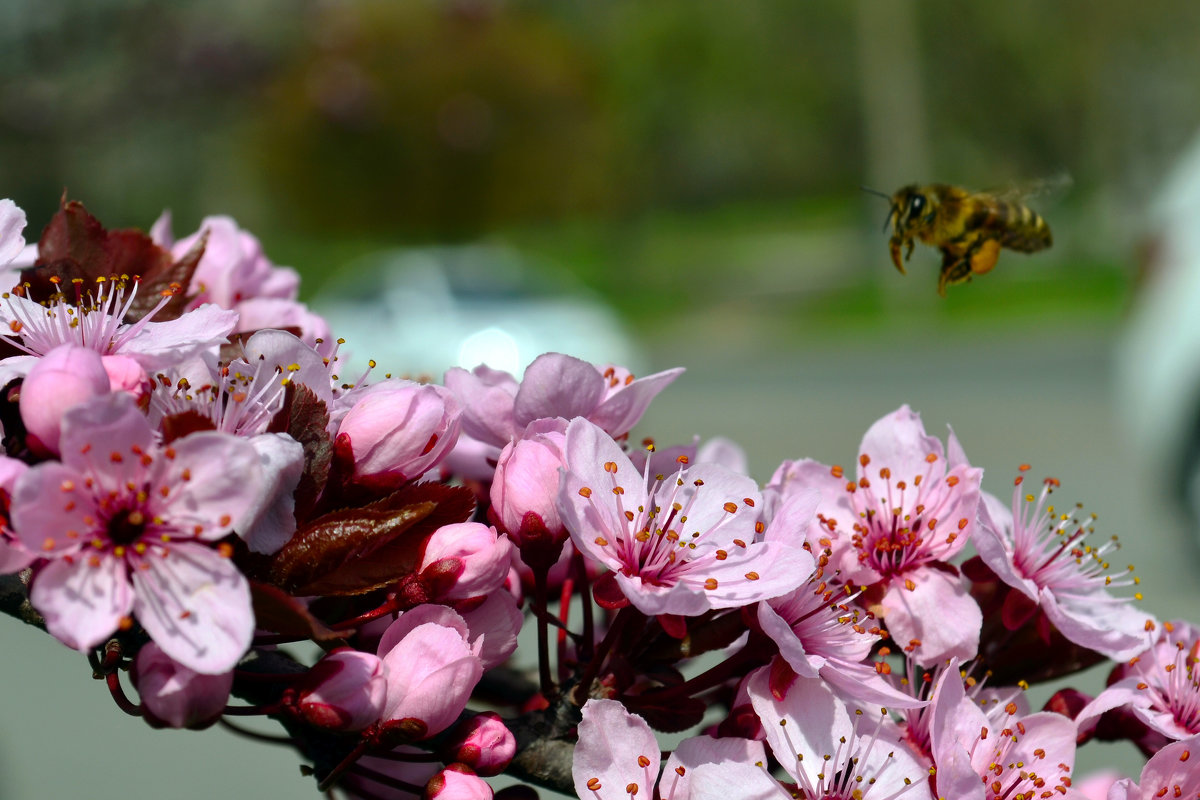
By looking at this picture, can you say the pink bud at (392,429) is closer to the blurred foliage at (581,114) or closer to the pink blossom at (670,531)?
the pink blossom at (670,531)

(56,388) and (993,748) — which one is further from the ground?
(56,388)

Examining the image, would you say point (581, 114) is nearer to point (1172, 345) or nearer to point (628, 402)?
point (1172, 345)

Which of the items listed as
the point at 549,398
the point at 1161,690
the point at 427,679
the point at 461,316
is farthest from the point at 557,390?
the point at 461,316

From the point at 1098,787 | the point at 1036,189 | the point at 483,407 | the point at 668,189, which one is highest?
the point at 1036,189

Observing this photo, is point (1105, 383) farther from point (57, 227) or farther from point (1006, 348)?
point (57, 227)

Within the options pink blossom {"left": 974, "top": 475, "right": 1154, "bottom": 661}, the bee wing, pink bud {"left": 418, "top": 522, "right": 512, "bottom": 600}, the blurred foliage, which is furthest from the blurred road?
pink bud {"left": 418, "top": 522, "right": 512, "bottom": 600}

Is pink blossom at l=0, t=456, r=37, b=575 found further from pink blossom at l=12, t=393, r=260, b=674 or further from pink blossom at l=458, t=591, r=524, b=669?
pink blossom at l=458, t=591, r=524, b=669
